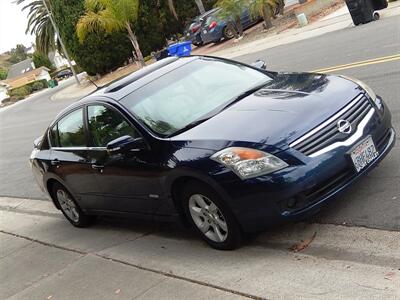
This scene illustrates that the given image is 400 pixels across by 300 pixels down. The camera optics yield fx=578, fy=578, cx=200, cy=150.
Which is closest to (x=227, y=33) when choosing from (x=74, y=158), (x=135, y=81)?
(x=74, y=158)

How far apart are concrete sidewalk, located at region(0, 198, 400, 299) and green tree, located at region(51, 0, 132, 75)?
33848 mm

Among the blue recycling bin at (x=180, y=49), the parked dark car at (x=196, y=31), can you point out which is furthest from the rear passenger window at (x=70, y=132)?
the parked dark car at (x=196, y=31)

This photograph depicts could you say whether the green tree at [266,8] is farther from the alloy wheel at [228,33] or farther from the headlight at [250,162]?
the headlight at [250,162]

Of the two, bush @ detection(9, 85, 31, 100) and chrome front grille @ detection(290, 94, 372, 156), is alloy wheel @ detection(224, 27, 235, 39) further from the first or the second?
bush @ detection(9, 85, 31, 100)

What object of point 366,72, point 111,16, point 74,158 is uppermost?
point 111,16

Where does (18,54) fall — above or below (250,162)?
above

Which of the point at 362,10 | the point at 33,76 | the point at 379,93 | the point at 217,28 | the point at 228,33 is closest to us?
the point at 379,93

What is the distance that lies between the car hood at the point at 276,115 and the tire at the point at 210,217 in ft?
1.27

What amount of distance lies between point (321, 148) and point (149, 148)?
5.09 ft

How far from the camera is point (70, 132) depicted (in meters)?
6.71

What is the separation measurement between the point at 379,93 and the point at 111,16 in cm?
2579

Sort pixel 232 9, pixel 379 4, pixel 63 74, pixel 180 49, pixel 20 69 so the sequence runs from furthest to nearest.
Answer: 1. pixel 20 69
2. pixel 63 74
3. pixel 180 49
4. pixel 232 9
5. pixel 379 4

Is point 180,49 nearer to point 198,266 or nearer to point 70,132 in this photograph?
point 70,132

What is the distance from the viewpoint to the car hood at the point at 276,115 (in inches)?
179
